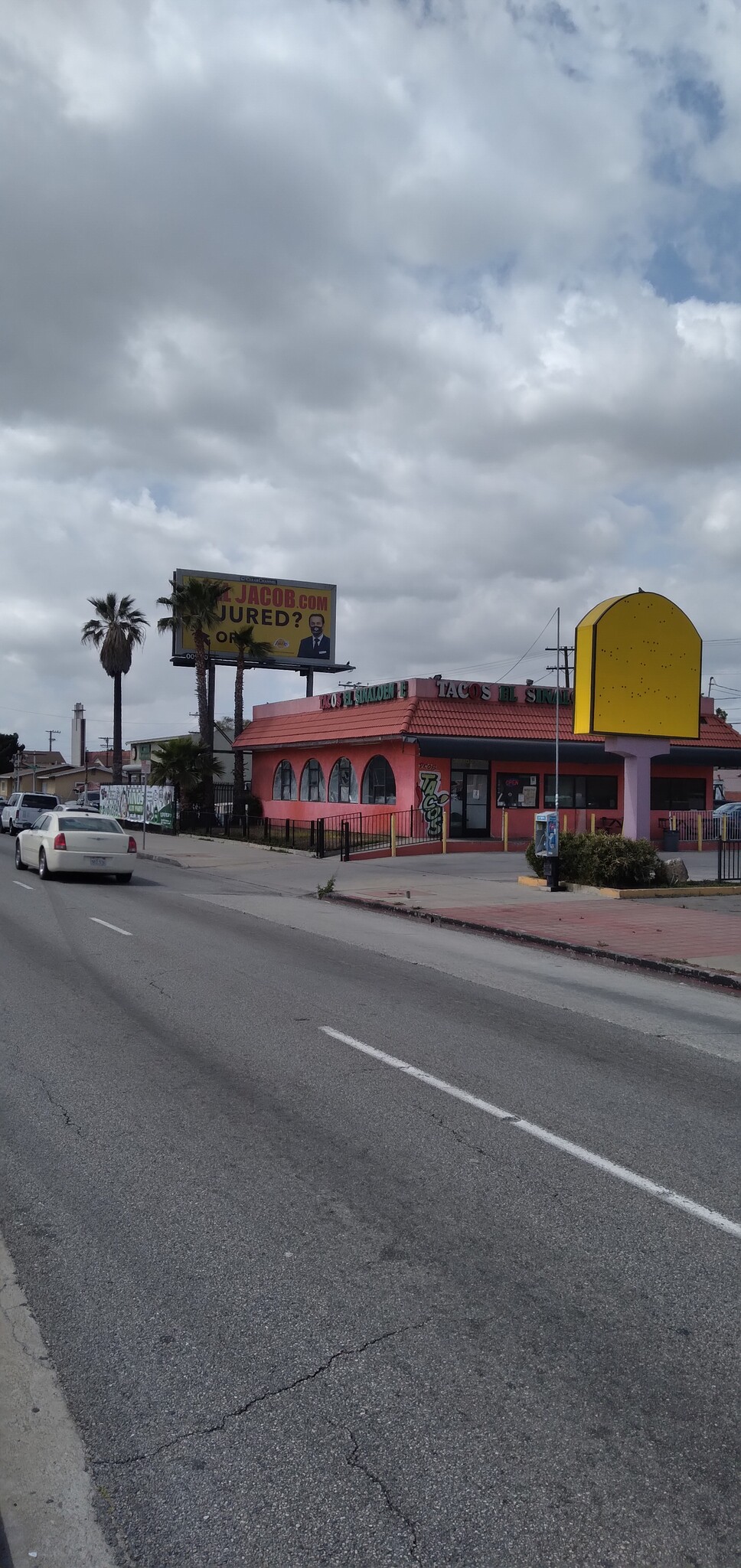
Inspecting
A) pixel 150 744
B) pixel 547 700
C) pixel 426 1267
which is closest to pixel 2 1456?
pixel 426 1267

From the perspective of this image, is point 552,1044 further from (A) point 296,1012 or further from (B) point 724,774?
(B) point 724,774

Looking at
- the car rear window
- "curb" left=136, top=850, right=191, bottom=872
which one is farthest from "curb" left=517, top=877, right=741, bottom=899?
"curb" left=136, top=850, right=191, bottom=872

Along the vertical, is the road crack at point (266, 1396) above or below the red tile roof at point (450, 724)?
below

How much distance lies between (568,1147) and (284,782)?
1527 inches

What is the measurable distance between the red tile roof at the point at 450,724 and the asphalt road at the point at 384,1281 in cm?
2400

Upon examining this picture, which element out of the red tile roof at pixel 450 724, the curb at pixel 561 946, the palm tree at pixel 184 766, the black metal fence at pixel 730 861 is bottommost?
the curb at pixel 561 946

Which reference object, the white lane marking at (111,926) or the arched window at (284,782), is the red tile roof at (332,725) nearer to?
the arched window at (284,782)

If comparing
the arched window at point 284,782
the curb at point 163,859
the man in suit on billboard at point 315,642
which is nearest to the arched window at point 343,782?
the arched window at point 284,782

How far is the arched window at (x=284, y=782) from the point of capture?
43531 mm

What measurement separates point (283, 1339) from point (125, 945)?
9.96 m

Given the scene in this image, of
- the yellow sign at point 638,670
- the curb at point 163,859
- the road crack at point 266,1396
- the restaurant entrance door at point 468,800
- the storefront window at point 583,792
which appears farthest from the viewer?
the storefront window at point 583,792

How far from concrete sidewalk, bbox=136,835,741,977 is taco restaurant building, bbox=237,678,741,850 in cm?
413

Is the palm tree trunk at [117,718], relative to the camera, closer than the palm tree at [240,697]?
No

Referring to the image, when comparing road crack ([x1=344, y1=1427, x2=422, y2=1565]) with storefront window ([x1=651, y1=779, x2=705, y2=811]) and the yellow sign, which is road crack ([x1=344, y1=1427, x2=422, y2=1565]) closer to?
the yellow sign
